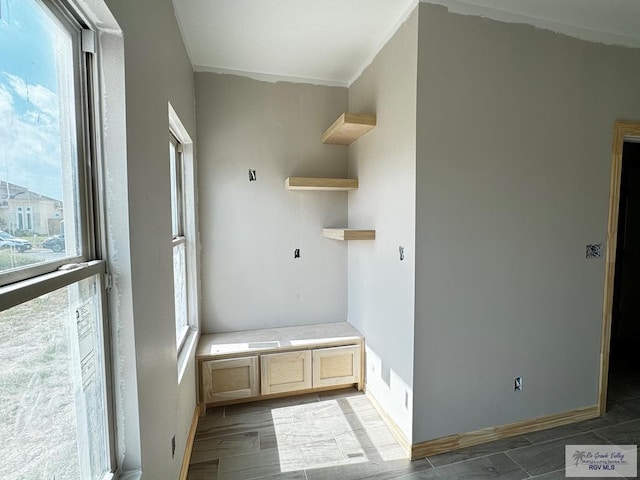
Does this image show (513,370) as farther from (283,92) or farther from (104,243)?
(283,92)

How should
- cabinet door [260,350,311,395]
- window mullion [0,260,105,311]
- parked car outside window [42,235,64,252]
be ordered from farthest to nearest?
1. cabinet door [260,350,311,395]
2. parked car outside window [42,235,64,252]
3. window mullion [0,260,105,311]

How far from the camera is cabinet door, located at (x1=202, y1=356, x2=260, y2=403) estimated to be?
2.46m

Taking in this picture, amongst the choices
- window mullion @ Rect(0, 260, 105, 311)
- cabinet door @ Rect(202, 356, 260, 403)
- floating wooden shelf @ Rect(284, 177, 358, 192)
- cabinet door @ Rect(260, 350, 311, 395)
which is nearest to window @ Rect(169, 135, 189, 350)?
cabinet door @ Rect(202, 356, 260, 403)

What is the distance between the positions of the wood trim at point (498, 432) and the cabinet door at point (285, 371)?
1.00 meters

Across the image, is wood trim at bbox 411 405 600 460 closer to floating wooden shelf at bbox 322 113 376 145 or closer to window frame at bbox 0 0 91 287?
window frame at bbox 0 0 91 287

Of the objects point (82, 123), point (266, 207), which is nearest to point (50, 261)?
point (82, 123)

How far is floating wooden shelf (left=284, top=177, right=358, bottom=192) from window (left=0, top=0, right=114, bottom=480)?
69.9 inches

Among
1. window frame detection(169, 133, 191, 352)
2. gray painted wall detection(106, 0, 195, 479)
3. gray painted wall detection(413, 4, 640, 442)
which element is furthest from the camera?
window frame detection(169, 133, 191, 352)

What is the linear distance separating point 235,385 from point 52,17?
8.09 ft

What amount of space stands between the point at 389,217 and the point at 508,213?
2.55ft

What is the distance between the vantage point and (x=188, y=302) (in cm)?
255

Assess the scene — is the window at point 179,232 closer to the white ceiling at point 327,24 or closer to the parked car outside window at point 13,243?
the white ceiling at point 327,24

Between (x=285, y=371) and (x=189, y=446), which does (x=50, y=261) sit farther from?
(x=285, y=371)

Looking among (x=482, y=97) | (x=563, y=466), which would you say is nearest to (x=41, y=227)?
(x=482, y=97)
